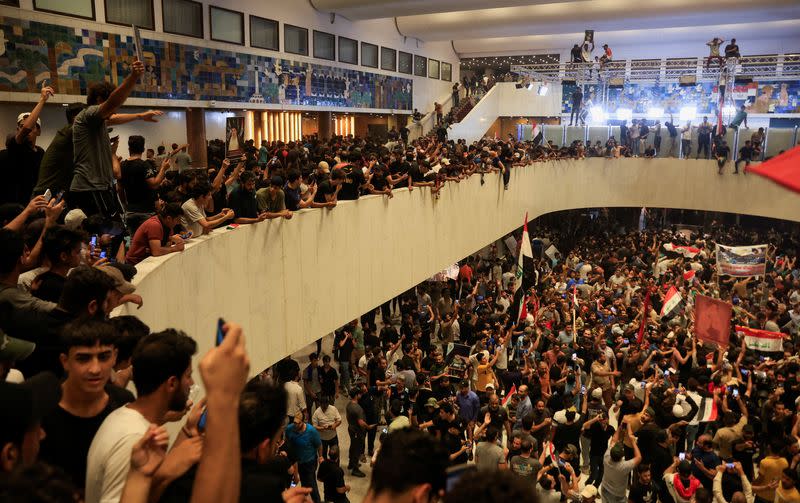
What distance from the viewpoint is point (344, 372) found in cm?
1240

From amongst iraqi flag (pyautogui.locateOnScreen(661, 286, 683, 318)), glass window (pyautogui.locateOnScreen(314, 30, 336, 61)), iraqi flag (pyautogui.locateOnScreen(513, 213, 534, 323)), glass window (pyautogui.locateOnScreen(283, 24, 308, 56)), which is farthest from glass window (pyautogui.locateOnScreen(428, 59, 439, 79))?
iraqi flag (pyautogui.locateOnScreen(661, 286, 683, 318))

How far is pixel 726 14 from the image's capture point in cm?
2400

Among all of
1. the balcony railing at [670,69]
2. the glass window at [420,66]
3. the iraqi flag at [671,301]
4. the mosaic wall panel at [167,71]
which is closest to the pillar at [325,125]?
the mosaic wall panel at [167,71]

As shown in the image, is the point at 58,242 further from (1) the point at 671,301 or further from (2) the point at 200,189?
(1) the point at 671,301

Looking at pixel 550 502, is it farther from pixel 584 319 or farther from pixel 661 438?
pixel 584 319

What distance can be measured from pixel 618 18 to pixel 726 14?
382 centimetres

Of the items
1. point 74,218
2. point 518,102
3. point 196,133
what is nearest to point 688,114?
point 518,102

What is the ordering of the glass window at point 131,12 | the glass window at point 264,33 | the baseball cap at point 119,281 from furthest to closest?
the glass window at point 264,33 → the glass window at point 131,12 → the baseball cap at point 119,281

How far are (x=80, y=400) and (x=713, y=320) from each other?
10983 millimetres

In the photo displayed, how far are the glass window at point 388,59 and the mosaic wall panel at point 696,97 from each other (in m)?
9.06

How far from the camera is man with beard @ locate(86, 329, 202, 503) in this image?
2.36 m

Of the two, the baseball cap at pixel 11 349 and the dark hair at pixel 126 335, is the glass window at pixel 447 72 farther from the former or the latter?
the baseball cap at pixel 11 349

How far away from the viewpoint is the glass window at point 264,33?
20.5m

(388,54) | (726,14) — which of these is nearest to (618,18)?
(726,14)
